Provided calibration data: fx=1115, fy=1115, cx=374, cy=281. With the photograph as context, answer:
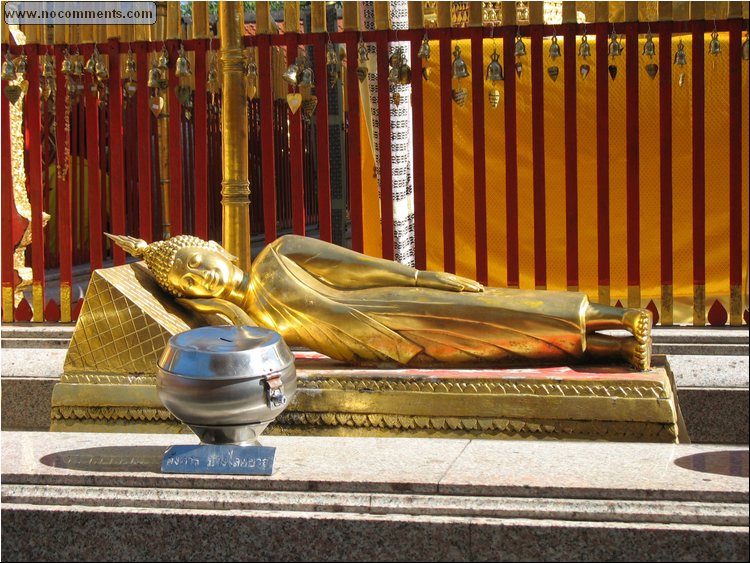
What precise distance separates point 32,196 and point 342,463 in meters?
2.86

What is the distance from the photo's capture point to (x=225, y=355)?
8.72ft

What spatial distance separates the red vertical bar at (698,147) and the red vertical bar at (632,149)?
0.77 feet

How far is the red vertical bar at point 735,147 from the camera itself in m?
4.55

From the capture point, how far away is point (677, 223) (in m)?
5.41

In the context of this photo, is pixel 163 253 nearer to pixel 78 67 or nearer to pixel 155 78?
pixel 155 78

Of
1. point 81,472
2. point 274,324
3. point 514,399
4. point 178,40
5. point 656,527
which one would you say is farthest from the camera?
point 178,40

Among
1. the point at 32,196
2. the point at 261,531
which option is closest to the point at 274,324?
the point at 261,531

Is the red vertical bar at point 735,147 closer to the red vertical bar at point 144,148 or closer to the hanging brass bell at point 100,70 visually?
the red vertical bar at point 144,148

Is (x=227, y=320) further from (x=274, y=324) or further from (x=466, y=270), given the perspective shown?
(x=466, y=270)

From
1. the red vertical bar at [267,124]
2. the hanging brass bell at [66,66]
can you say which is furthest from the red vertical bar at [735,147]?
the hanging brass bell at [66,66]

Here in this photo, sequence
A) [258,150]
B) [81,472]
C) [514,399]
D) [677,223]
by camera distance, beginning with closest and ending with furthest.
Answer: [81,472]
[514,399]
[677,223]
[258,150]

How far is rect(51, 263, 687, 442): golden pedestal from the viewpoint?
318 cm

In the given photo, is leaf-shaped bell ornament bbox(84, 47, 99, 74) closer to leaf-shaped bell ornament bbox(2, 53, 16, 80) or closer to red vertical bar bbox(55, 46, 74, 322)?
red vertical bar bbox(55, 46, 74, 322)

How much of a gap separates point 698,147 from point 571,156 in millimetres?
524
